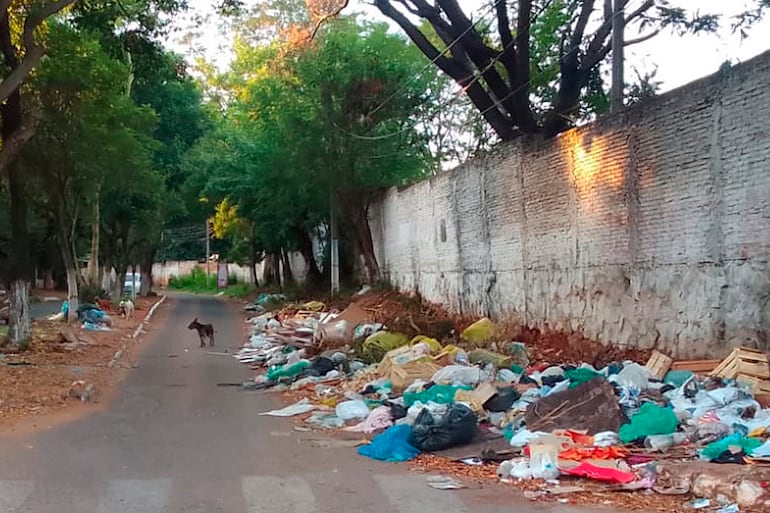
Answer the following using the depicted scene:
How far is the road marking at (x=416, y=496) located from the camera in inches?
262

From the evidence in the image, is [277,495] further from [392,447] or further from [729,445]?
[729,445]

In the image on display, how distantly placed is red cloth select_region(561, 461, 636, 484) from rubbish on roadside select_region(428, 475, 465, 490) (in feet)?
3.13

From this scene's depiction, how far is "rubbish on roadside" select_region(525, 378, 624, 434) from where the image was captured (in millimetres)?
8758

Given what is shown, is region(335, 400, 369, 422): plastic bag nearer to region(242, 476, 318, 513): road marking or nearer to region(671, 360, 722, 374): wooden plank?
region(242, 476, 318, 513): road marking

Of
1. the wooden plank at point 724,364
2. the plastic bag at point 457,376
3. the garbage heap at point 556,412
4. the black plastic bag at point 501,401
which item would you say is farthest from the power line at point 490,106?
the black plastic bag at point 501,401

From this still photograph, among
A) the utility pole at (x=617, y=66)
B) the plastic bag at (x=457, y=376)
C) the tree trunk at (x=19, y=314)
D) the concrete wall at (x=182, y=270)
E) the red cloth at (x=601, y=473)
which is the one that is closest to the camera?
the red cloth at (x=601, y=473)

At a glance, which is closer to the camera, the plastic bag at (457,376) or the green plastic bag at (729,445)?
the green plastic bag at (729,445)

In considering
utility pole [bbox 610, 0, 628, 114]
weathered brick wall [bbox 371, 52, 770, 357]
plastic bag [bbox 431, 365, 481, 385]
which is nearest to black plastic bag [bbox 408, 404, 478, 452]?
plastic bag [bbox 431, 365, 481, 385]

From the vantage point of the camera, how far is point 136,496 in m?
6.87

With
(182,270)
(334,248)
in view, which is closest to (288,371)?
(334,248)

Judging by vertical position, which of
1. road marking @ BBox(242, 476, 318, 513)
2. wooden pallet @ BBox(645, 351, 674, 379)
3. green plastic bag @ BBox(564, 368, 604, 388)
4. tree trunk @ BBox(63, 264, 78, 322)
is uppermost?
tree trunk @ BBox(63, 264, 78, 322)

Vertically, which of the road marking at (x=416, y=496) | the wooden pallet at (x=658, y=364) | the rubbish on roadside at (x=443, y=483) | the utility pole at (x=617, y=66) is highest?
the utility pole at (x=617, y=66)

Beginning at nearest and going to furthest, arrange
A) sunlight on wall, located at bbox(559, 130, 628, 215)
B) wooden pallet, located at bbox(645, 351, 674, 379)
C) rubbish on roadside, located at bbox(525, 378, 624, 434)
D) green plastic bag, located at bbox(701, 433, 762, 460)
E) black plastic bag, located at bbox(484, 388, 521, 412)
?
green plastic bag, located at bbox(701, 433, 762, 460) → rubbish on roadside, located at bbox(525, 378, 624, 434) → black plastic bag, located at bbox(484, 388, 521, 412) → wooden pallet, located at bbox(645, 351, 674, 379) → sunlight on wall, located at bbox(559, 130, 628, 215)

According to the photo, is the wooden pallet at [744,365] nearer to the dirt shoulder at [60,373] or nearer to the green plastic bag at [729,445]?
the green plastic bag at [729,445]
